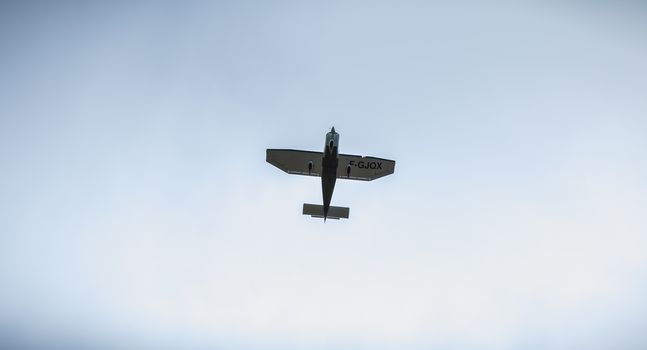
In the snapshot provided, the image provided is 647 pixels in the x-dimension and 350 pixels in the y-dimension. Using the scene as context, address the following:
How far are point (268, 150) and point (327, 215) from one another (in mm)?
7215

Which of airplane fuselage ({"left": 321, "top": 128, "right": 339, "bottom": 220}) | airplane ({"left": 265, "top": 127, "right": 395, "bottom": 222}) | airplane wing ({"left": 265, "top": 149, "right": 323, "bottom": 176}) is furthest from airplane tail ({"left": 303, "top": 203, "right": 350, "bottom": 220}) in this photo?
airplane wing ({"left": 265, "top": 149, "right": 323, "bottom": 176})

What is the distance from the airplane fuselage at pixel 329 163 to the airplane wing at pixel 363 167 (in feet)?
3.35

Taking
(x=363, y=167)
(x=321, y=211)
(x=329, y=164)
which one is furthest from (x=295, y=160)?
(x=363, y=167)

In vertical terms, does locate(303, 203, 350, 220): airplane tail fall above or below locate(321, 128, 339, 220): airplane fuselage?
below

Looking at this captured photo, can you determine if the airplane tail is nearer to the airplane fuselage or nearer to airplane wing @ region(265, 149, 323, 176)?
the airplane fuselage

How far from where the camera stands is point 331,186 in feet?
79.5

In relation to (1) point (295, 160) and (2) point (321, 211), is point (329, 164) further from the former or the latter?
(2) point (321, 211)

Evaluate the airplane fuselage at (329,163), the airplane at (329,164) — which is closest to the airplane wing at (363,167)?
the airplane at (329,164)

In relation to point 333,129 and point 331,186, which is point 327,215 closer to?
point 331,186

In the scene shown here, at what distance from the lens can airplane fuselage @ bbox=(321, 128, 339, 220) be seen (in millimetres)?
22312

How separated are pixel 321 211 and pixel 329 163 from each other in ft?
16.3

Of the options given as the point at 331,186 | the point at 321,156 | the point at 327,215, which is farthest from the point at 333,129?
the point at 327,215

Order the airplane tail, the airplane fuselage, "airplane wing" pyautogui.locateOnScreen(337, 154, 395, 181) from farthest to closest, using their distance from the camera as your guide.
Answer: the airplane tail < "airplane wing" pyautogui.locateOnScreen(337, 154, 395, 181) < the airplane fuselage

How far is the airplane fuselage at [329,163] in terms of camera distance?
22.3 meters
